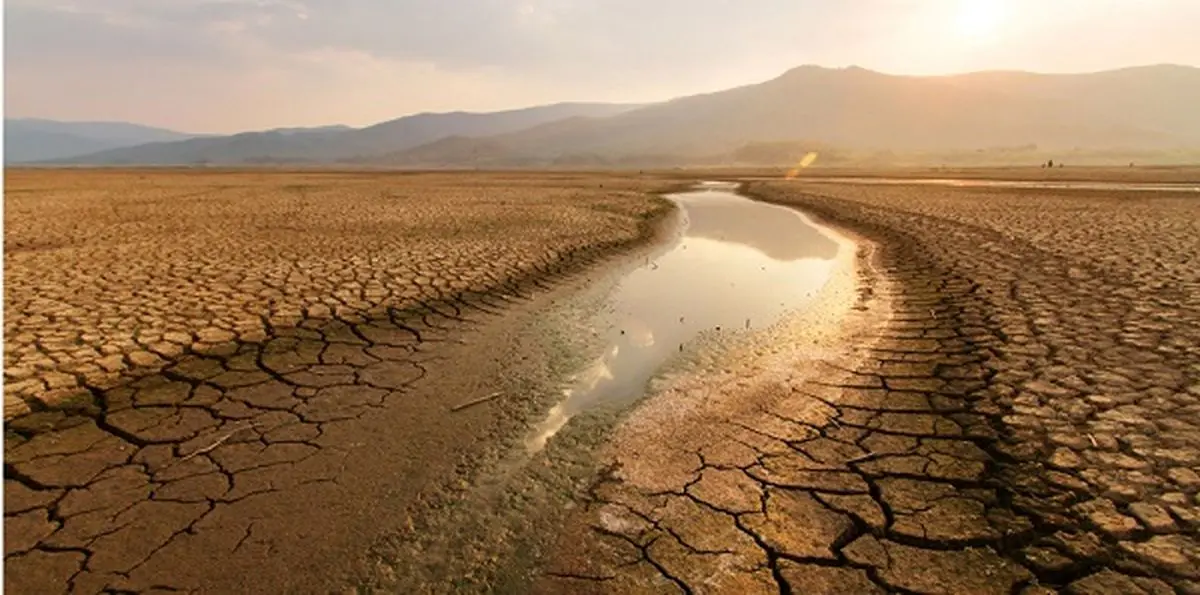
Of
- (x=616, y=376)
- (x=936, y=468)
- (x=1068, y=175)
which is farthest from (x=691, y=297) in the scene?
(x=1068, y=175)

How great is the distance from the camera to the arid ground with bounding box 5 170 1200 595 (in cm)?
315

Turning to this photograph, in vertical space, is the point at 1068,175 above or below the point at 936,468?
above

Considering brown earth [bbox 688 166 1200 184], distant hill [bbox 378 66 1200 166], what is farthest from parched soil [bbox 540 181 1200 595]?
distant hill [bbox 378 66 1200 166]

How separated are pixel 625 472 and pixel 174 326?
16.7 feet

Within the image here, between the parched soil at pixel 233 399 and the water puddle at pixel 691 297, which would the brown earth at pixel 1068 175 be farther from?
the parched soil at pixel 233 399

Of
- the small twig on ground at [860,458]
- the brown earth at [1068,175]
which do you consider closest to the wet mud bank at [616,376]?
the small twig on ground at [860,458]

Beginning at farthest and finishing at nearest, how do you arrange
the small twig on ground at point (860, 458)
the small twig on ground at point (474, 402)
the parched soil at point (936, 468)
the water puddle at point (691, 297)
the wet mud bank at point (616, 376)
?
1. the water puddle at point (691, 297)
2. the small twig on ground at point (474, 402)
3. the small twig on ground at point (860, 458)
4. the wet mud bank at point (616, 376)
5. the parched soil at point (936, 468)

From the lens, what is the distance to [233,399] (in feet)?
16.2

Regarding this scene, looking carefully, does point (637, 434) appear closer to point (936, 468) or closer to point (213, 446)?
point (936, 468)

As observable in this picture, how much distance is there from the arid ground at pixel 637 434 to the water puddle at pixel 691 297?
455 millimetres

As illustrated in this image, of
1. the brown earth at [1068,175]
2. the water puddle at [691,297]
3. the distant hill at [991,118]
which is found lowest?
the water puddle at [691,297]

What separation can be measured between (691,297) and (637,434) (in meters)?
4.29

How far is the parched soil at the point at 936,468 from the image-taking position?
3.08 meters

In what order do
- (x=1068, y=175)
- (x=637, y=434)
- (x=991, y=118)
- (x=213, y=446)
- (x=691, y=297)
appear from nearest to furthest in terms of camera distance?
(x=213, y=446) < (x=637, y=434) < (x=691, y=297) < (x=1068, y=175) < (x=991, y=118)
